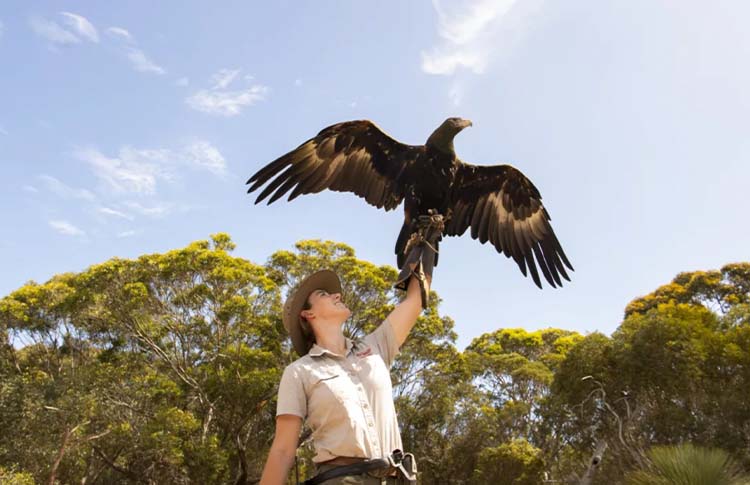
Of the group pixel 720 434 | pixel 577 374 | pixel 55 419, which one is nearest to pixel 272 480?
pixel 720 434

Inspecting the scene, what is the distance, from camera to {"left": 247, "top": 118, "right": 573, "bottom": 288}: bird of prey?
3855 millimetres

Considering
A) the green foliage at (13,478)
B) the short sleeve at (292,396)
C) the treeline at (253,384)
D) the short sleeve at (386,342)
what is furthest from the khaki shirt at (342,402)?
the green foliage at (13,478)

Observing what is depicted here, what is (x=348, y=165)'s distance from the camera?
13.2ft

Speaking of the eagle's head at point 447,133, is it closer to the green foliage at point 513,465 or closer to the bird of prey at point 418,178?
the bird of prey at point 418,178

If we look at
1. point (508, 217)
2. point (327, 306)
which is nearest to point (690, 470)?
point (508, 217)

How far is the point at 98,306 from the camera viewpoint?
16.8 metres

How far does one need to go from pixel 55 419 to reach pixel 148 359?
11.6 feet

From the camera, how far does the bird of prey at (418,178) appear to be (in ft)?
12.6

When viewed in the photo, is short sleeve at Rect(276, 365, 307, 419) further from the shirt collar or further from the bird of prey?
the bird of prey

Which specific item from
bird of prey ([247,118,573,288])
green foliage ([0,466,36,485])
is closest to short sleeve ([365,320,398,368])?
bird of prey ([247,118,573,288])

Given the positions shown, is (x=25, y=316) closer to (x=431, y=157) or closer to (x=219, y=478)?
(x=219, y=478)

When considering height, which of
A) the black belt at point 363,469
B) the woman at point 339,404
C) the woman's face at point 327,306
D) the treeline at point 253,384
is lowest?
the black belt at point 363,469

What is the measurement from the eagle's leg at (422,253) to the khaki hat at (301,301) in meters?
0.28

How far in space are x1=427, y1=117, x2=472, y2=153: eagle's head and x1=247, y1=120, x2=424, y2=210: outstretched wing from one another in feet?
0.83
